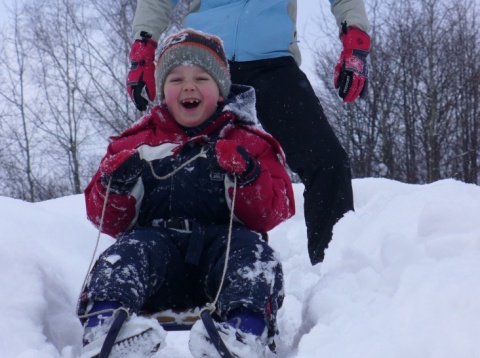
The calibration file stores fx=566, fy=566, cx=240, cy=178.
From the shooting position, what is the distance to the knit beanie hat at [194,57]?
2.36 meters

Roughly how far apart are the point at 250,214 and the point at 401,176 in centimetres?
1490

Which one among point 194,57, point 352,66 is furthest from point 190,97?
point 352,66

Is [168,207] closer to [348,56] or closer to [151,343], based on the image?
[151,343]

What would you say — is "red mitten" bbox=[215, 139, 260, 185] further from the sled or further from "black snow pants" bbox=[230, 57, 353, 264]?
"black snow pants" bbox=[230, 57, 353, 264]

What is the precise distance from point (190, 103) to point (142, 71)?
694 mm

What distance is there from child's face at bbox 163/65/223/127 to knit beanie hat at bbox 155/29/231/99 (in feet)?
0.20

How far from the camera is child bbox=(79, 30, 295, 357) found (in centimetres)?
157

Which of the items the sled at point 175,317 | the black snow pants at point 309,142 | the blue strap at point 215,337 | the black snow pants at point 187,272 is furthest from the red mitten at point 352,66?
the blue strap at point 215,337

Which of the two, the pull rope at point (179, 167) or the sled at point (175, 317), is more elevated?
the pull rope at point (179, 167)

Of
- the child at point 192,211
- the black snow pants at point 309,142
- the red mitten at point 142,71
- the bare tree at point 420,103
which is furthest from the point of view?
the bare tree at point 420,103

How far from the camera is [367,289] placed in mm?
1587

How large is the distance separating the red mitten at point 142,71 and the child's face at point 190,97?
0.50 m

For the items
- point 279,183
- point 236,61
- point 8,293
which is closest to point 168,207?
point 279,183

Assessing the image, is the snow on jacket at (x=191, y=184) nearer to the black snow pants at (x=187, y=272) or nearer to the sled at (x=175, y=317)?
the black snow pants at (x=187, y=272)
